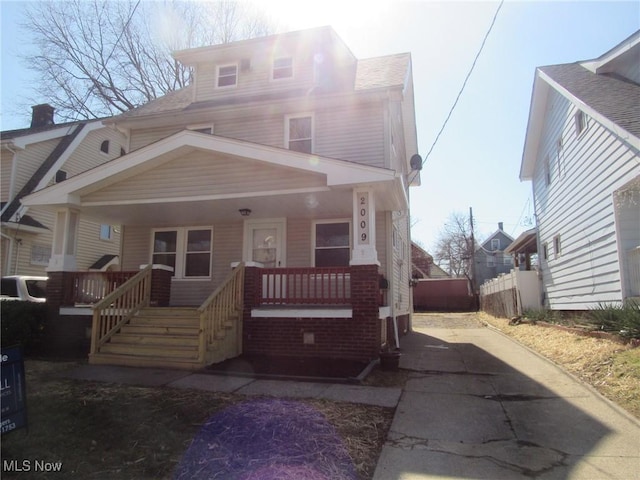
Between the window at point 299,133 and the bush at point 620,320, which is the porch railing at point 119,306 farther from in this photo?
the bush at point 620,320

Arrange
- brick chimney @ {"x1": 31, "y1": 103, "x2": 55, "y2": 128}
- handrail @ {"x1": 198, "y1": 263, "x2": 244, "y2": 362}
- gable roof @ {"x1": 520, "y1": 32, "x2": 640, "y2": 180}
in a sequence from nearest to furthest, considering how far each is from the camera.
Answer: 1. handrail @ {"x1": 198, "y1": 263, "x2": 244, "y2": 362}
2. gable roof @ {"x1": 520, "y1": 32, "x2": 640, "y2": 180}
3. brick chimney @ {"x1": 31, "y1": 103, "x2": 55, "y2": 128}

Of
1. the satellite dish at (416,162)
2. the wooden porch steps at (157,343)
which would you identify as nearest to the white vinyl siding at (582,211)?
the satellite dish at (416,162)

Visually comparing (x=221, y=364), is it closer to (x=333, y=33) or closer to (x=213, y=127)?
(x=213, y=127)

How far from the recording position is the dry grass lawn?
5156 millimetres

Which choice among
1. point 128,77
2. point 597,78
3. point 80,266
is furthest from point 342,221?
point 128,77

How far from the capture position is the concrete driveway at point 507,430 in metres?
3.45

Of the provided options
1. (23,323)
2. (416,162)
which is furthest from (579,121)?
(23,323)

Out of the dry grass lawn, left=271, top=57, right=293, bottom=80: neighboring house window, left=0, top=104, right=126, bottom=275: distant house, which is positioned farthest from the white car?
the dry grass lawn

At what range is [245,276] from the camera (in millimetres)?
8398

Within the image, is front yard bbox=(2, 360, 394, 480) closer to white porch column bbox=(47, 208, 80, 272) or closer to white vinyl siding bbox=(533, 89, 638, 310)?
white porch column bbox=(47, 208, 80, 272)

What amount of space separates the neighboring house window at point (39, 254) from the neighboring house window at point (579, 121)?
58.2ft

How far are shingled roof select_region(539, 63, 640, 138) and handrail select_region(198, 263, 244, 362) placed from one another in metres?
7.51

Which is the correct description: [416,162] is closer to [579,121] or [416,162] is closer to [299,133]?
[579,121]

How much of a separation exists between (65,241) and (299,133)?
606cm
